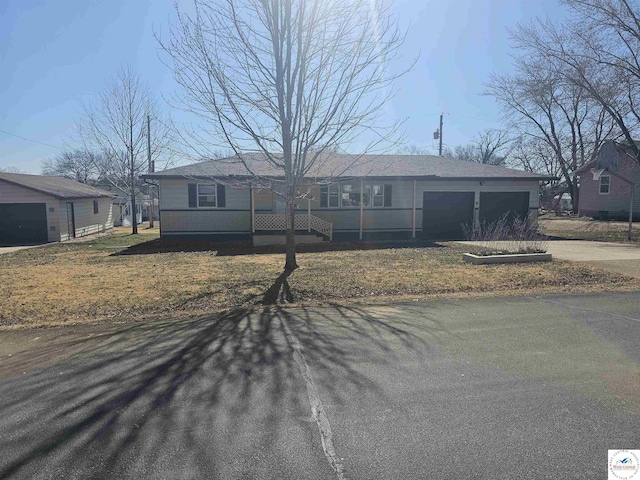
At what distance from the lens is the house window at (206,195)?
731 inches

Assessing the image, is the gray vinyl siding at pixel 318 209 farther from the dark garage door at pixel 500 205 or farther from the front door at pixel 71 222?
the front door at pixel 71 222

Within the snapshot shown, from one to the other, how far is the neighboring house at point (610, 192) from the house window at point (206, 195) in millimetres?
23826

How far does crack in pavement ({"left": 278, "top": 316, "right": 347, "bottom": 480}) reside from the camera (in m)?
2.76

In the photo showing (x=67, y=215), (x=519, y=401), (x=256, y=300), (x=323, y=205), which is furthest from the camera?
(x=67, y=215)

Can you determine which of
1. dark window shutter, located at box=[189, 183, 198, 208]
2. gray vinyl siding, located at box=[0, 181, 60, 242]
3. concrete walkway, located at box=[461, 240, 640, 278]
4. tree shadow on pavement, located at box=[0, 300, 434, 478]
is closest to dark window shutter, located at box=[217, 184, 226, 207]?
dark window shutter, located at box=[189, 183, 198, 208]

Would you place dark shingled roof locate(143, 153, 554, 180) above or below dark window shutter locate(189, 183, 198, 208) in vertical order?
above

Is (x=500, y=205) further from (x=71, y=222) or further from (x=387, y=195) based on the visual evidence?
(x=71, y=222)

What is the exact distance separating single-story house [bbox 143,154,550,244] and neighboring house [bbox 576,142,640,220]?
11.9m

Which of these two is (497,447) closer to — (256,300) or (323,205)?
(256,300)

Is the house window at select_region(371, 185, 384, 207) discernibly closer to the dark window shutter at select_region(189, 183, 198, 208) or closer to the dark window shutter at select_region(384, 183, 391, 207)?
the dark window shutter at select_region(384, 183, 391, 207)

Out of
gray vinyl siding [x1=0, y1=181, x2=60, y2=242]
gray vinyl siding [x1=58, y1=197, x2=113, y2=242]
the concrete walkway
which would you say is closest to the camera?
the concrete walkway

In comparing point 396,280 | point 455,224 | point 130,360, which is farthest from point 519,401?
point 455,224

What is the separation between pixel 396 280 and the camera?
28.6 feet

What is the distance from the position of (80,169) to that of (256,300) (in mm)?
59779
